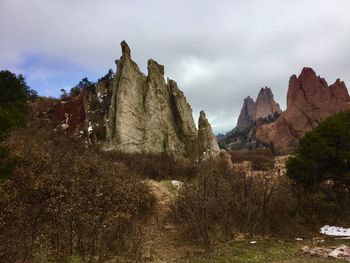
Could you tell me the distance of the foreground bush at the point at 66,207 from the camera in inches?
702

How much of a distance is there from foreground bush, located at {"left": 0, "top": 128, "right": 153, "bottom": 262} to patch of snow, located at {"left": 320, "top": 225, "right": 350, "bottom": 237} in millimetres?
12509

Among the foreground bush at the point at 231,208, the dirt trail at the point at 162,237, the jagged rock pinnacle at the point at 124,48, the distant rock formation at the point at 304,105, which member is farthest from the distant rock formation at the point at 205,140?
the distant rock formation at the point at 304,105

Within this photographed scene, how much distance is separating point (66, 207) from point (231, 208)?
10966 mm

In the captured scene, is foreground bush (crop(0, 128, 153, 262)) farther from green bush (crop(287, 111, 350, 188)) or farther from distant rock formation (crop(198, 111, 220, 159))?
distant rock formation (crop(198, 111, 220, 159))

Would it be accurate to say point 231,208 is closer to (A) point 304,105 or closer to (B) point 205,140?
(B) point 205,140

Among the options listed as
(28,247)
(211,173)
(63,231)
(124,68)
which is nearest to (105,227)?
(63,231)

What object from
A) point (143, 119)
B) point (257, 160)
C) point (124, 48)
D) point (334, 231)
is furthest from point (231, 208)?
point (257, 160)

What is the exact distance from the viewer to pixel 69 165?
28.0 m

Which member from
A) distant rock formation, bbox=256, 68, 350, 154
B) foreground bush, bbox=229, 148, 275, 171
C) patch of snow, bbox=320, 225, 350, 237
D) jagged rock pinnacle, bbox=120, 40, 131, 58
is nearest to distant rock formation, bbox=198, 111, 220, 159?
foreground bush, bbox=229, 148, 275, 171

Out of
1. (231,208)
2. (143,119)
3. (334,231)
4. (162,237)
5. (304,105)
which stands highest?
(304,105)

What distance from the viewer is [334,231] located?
29.1 metres

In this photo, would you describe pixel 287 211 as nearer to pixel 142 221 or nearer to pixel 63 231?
pixel 142 221

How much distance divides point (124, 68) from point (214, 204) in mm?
30096

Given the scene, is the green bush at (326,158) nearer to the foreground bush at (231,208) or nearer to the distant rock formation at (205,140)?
the foreground bush at (231,208)
